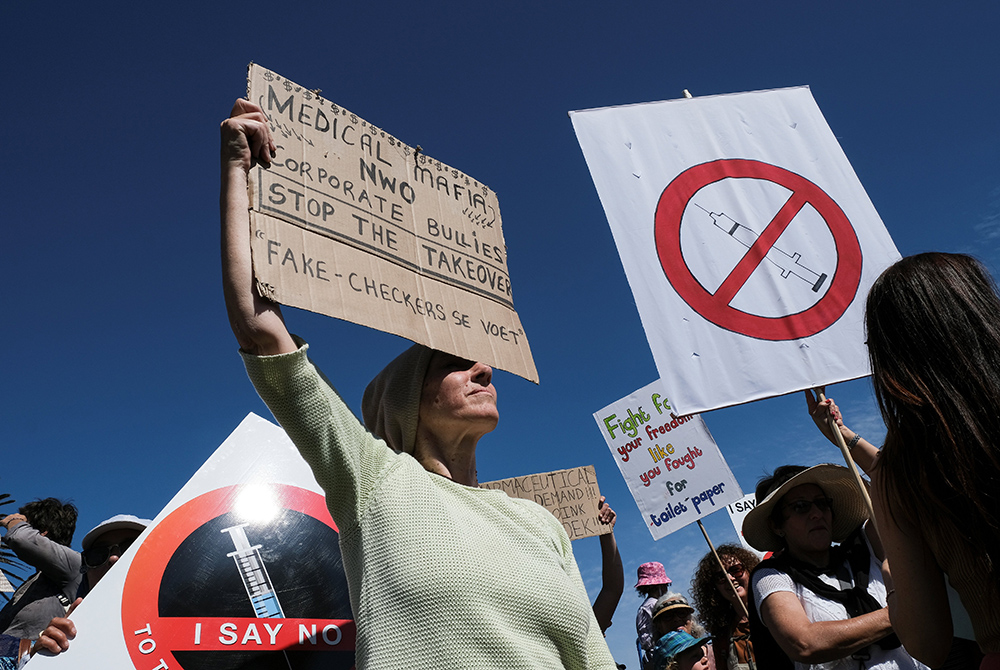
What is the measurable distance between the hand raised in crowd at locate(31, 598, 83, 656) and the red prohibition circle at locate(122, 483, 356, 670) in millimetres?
143

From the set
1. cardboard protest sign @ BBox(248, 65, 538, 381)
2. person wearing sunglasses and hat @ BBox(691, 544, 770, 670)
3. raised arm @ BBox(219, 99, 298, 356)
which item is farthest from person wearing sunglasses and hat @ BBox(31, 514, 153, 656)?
person wearing sunglasses and hat @ BBox(691, 544, 770, 670)

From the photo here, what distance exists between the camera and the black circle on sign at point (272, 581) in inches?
85.4

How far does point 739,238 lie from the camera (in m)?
3.18

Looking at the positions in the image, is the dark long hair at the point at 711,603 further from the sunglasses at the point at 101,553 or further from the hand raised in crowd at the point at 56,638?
the hand raised in crowd at the point at 56,638

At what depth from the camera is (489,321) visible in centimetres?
246

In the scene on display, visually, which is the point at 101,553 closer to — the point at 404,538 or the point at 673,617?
the point at 404,538

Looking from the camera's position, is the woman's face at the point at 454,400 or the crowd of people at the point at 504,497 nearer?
the crowd of people at the point at 504,497

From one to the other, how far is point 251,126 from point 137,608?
1.45m

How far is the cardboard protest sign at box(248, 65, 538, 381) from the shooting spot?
192cm

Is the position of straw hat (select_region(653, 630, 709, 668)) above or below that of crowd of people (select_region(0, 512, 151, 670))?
below

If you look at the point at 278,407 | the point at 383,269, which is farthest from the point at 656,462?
the point at 278,407

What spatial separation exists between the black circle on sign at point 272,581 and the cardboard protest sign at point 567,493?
242 centimetres

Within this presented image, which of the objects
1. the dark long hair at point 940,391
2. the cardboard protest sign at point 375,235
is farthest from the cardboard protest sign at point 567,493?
the dark long hair at point 940,391

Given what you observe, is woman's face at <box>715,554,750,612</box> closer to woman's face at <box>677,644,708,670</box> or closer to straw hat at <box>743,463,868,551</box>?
woman's face at <box>677,644,708,670</box>
